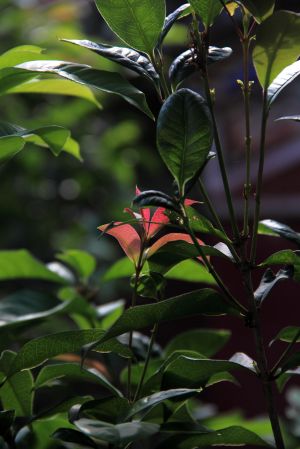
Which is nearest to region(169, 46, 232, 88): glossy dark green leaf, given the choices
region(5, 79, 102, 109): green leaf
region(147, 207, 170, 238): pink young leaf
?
region(147, 207, 170, 238): pink young leaf

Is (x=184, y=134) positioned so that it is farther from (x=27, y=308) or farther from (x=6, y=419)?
(x=27, y=308)

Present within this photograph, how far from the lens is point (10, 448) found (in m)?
0.76

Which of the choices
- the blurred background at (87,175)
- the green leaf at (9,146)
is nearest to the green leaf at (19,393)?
the green leaf at (9,146)

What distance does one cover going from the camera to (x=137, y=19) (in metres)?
0.68

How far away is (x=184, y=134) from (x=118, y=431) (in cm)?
25

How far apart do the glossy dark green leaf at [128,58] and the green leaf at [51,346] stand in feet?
0.80

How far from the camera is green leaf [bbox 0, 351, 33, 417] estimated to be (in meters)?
0.79

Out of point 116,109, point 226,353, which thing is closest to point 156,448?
point 226,353

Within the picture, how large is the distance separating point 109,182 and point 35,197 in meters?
0.30

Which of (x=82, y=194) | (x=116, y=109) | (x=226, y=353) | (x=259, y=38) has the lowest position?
(x=226, y=353)

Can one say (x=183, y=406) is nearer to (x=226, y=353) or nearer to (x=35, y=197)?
(x=35, y=197)

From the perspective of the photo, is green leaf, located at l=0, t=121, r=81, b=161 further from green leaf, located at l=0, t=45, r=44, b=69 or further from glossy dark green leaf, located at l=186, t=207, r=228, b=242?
glossy dark green leaf, located at l=186, t=207, r=228, b=242

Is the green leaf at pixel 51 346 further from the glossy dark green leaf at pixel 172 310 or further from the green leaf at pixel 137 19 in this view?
the green leaf at pixel 137 19

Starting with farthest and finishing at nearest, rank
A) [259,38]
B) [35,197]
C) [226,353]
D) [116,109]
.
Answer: [116,109] < [226,353] < [35,197] < [259,38]
